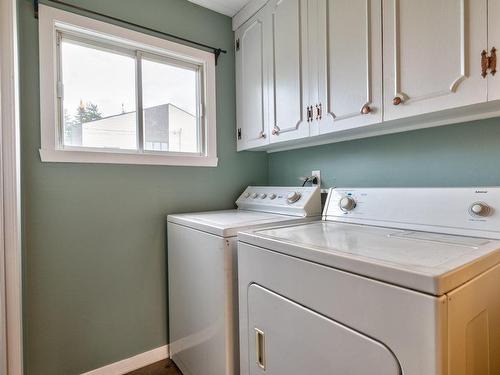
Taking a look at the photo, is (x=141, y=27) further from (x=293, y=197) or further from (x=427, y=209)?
(x=427, y=209)

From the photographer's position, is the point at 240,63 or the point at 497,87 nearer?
the point at 497,87

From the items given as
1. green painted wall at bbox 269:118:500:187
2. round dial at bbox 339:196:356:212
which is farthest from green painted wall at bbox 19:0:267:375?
round dial at bbox 339:196:356:212

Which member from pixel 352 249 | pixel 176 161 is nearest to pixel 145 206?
pixel 176 161

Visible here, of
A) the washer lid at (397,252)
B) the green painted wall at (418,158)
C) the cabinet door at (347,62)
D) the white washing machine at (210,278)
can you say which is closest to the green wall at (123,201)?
the green painted wall at (418,158)

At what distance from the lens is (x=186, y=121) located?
218 cm

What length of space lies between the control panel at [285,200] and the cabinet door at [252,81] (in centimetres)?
36

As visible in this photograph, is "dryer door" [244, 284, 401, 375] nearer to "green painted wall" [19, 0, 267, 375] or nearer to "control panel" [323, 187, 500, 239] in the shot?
"control panel" [323, 187, 500, 239]

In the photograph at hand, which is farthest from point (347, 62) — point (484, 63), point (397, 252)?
point (397, 252)

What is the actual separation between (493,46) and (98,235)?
81.3 inches

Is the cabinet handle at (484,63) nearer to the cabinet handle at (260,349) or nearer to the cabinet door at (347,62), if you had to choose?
the cabinet door at (347,62)

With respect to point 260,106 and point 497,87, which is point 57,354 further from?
point 497,87

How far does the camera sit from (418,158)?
4.75 ft

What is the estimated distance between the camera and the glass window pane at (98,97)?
5.65 feet

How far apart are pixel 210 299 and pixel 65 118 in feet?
4.50
